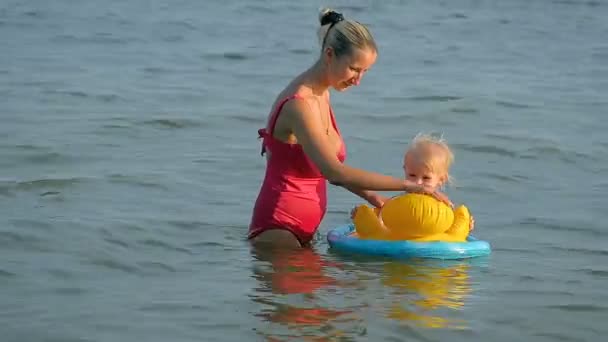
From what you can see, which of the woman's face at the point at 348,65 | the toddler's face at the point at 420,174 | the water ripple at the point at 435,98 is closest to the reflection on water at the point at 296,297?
the toddler's face at the point at 420,174

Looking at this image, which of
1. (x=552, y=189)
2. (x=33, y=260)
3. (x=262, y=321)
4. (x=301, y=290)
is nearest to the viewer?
(x=262, y=321)

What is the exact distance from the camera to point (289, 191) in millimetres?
7363

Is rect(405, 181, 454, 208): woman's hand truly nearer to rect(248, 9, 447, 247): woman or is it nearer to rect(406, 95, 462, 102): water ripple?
rect(248, 9, 447, 247): woman

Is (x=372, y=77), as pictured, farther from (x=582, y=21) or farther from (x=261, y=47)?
(x=582, y=21)

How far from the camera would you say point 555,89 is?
563 inches

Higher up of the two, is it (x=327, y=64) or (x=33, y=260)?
(x=327, y=64)

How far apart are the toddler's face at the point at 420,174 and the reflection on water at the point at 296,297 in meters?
0.69

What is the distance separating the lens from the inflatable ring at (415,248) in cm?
718

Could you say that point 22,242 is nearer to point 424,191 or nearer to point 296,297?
point 296,297

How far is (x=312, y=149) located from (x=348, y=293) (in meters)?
0.86

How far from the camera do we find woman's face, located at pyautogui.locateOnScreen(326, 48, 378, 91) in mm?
6930

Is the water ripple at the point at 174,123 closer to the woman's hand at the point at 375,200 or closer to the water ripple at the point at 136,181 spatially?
the water ripple at the point at 136,181

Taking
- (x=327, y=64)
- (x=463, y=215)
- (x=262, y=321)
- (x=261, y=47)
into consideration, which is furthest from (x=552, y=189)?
(x=261, y=47)

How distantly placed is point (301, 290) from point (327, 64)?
131cm
